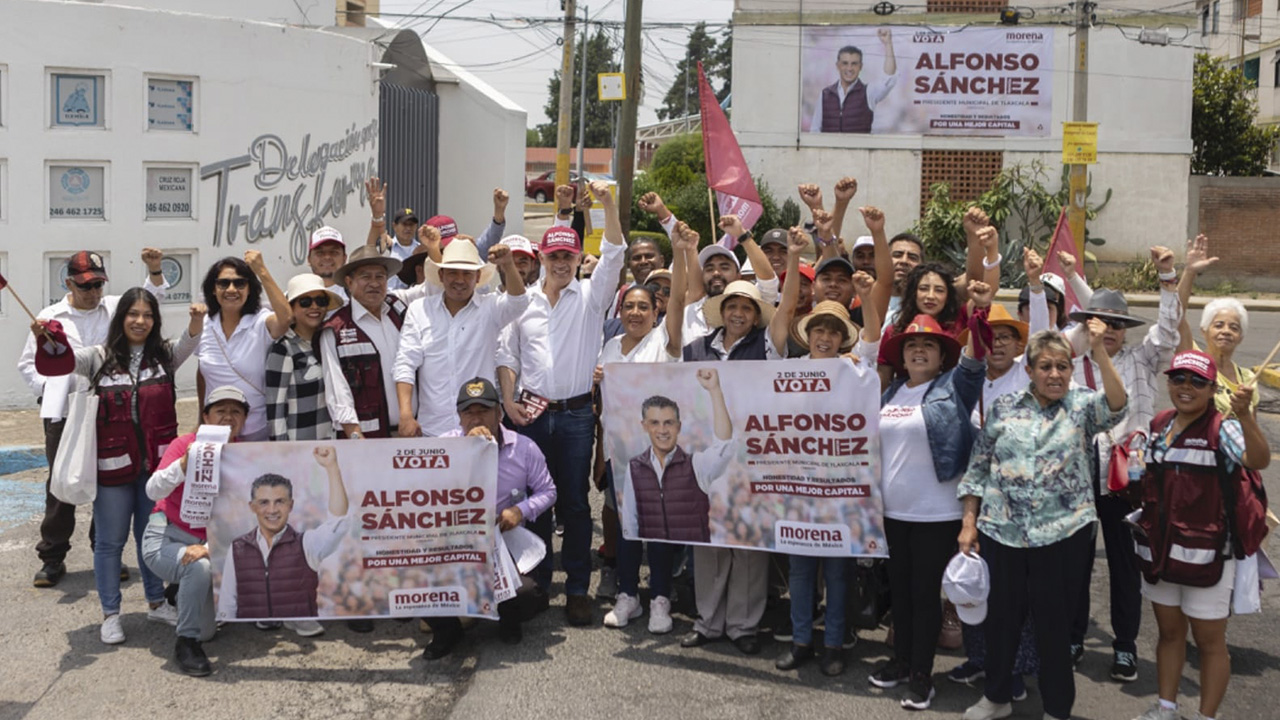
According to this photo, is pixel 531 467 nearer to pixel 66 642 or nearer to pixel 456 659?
pixel 456 659

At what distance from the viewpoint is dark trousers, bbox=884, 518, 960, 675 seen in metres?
5.45

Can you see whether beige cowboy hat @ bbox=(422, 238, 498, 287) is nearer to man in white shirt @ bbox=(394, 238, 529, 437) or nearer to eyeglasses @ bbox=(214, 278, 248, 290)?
man in white shirt @ bbox=(394, 238, 529, 437)

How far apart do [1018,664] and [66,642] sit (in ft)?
14.8

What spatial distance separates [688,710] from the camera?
5344 millimetres

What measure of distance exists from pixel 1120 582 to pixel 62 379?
18.8 feet

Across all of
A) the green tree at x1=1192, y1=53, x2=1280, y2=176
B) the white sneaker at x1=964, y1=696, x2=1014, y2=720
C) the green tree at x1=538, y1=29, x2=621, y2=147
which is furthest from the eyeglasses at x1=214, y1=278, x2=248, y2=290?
the green tree at x1=538, y1=29, x2=621, y2=147

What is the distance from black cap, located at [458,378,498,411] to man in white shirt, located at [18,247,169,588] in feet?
7.47

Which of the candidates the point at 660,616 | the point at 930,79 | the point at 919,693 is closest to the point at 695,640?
the point at 660,616

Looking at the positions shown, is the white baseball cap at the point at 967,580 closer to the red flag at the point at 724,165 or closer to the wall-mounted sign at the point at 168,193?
the red flag at the point at 724,165

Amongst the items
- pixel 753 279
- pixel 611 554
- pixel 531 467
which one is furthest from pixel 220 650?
pixel 753 279

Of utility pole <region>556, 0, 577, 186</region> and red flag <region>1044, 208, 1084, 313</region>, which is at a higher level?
utility pole <region>556, 0, 577, 186</region>

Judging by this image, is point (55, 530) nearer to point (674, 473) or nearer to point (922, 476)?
point (674, 473)

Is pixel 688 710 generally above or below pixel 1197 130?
below

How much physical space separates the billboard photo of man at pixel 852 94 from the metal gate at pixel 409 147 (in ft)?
42.2
